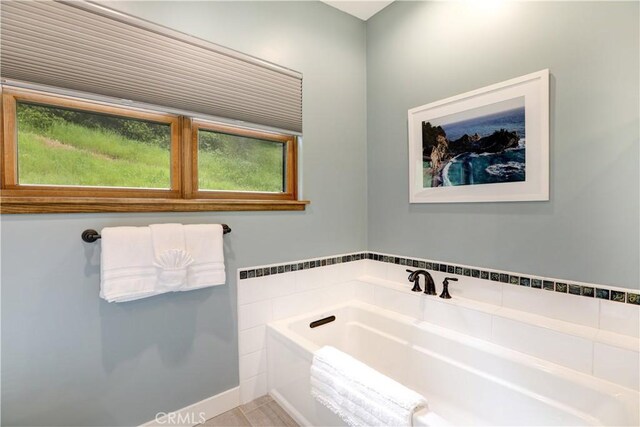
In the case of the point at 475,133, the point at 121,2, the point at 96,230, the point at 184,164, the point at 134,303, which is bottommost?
the point at 134,303

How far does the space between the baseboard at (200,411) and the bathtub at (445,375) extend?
25 cm

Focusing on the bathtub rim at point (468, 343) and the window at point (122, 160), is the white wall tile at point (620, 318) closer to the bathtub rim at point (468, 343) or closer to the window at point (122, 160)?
the bathtub rim at point (468, 343)

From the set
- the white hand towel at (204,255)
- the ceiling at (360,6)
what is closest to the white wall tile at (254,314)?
the white hand towel at (204,255)

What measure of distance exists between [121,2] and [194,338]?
1.75 meters

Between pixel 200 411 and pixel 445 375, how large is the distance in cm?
140

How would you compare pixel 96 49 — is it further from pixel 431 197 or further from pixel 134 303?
pixel 431 197

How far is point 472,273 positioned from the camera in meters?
1.86

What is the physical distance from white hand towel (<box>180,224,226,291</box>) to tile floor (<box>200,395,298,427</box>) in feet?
2.66

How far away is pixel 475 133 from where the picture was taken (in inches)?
70.8

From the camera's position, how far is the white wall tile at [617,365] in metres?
1.27

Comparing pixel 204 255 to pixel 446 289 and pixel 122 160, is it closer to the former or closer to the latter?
pixel 122 160

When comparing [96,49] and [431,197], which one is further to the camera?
[431,197]

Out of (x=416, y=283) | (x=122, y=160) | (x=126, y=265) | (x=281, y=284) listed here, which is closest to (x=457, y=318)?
(x=416, y=283)

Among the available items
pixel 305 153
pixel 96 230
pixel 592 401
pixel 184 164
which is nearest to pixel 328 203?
pixel 305 153
